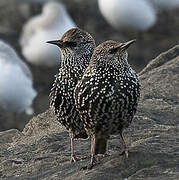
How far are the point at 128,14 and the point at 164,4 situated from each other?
775 millimetres

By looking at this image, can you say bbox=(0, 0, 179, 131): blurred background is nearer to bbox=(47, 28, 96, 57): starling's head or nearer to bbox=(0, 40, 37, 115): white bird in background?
bbox=(0, 40, 37, 115): white bird in background

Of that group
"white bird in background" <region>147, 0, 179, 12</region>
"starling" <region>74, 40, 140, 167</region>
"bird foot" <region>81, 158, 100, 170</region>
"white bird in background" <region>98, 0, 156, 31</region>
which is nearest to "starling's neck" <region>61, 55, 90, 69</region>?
"starling" <region>74, 40, 140, 167</region>

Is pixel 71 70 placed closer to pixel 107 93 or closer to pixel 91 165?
pixel 107 93

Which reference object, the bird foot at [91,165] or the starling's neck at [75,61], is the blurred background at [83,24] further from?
the bird foot at [91,165]

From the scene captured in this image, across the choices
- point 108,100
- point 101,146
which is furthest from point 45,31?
point 108,100

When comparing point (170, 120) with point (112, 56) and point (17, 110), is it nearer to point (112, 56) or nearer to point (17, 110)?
point (112, 56)

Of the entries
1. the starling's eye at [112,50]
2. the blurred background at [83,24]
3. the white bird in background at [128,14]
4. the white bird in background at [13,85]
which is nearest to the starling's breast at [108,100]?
the starling's eye at [112,50]

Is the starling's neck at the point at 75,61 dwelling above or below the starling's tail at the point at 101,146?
above

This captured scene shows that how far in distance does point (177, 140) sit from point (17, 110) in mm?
4580

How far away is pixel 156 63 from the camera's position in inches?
266

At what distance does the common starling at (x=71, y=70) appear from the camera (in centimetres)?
449

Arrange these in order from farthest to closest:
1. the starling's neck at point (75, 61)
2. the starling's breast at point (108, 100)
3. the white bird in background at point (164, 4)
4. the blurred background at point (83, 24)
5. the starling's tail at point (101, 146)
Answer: the white bird in background at point (164, 4) < the blurred background at point (83, 24) < the starling's neck at point (75, 61) < the starling's tail at point (101, 146) < the starling's breast at point (108, 100)

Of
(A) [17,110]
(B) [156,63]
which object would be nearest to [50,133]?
(B) [156,63]

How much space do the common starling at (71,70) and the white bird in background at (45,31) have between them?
800cm
